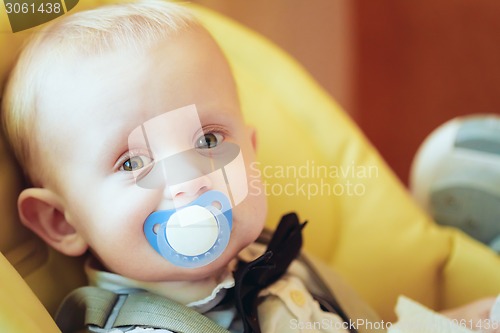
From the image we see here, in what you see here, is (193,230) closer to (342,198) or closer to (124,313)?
(124,313)

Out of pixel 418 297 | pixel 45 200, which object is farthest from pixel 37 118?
pixel 418 297

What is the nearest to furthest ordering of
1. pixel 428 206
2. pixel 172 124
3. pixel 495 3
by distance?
pixel 172 124 < pixel 428 206 < pixel 495 3

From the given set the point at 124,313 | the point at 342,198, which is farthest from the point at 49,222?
the point at 342,198

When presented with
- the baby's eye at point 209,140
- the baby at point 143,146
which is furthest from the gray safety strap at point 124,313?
the baby's eye at point 209,140

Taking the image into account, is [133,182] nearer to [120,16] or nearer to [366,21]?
[120,16]

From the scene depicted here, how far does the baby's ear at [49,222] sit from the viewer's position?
54cm

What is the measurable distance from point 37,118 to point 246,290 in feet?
0.72

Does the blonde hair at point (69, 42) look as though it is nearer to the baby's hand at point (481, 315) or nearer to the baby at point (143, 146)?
the baby at point (143, 146)

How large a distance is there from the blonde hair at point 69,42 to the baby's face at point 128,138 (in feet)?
0.04

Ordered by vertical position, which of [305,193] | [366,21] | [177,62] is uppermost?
[177,62]

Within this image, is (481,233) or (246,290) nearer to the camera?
(246,290)

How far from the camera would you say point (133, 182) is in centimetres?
48

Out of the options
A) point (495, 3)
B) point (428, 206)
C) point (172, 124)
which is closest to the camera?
point (172, 124)

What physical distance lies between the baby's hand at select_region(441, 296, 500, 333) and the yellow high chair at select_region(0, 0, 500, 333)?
0.07m
